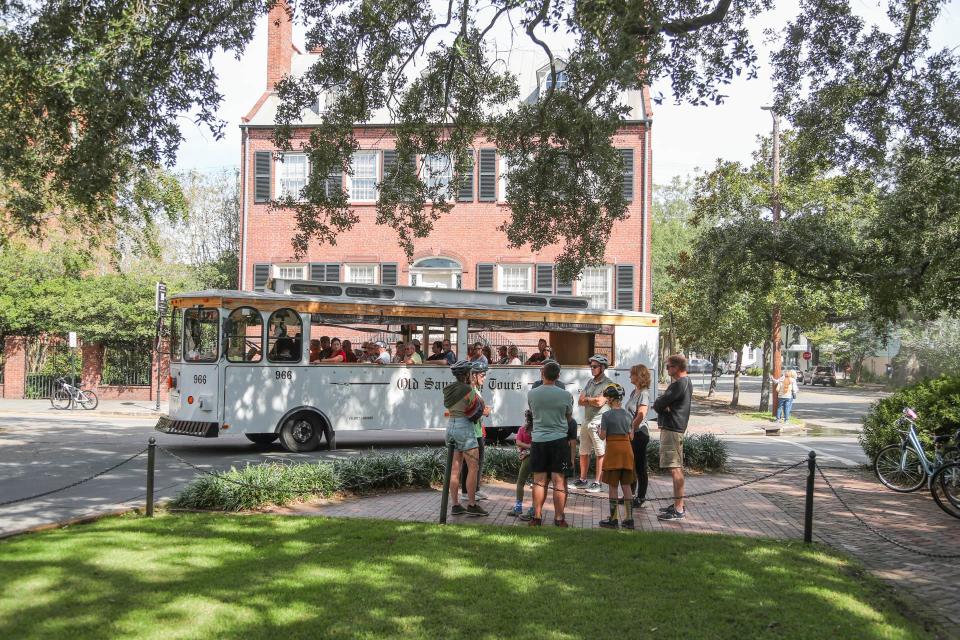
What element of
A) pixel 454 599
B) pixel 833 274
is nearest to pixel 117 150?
pixel 454 599

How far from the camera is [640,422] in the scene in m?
9.25

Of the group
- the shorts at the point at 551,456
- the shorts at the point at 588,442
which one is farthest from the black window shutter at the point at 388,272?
the shorts at the point at 551,456

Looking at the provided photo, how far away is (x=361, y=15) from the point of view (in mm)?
12570

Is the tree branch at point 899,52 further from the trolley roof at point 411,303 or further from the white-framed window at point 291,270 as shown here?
the white-framed window at point 291,270

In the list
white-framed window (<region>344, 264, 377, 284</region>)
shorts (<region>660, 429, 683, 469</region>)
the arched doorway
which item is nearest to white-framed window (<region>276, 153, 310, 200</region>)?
white-framed window (<region>344, 264, 377, 284</region>)

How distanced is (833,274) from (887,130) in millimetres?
2658

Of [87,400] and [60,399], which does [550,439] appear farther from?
[60,399]

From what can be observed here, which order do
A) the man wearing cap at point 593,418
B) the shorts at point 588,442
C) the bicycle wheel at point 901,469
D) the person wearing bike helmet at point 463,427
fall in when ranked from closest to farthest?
the person wearing bike helmet at point 463,427 < the man wearing cap at point 593,418 < the shorts at point 588,442 < the bicycle wheel at point 901,469

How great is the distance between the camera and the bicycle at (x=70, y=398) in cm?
2456

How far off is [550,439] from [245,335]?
7936 mm

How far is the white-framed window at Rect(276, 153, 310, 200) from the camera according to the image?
29.5 metres

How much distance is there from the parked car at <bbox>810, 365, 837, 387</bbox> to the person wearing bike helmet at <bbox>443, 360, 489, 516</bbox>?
57154 mm

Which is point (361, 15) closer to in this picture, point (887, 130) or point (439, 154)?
point (439, 154)

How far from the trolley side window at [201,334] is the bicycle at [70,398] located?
1194cm
